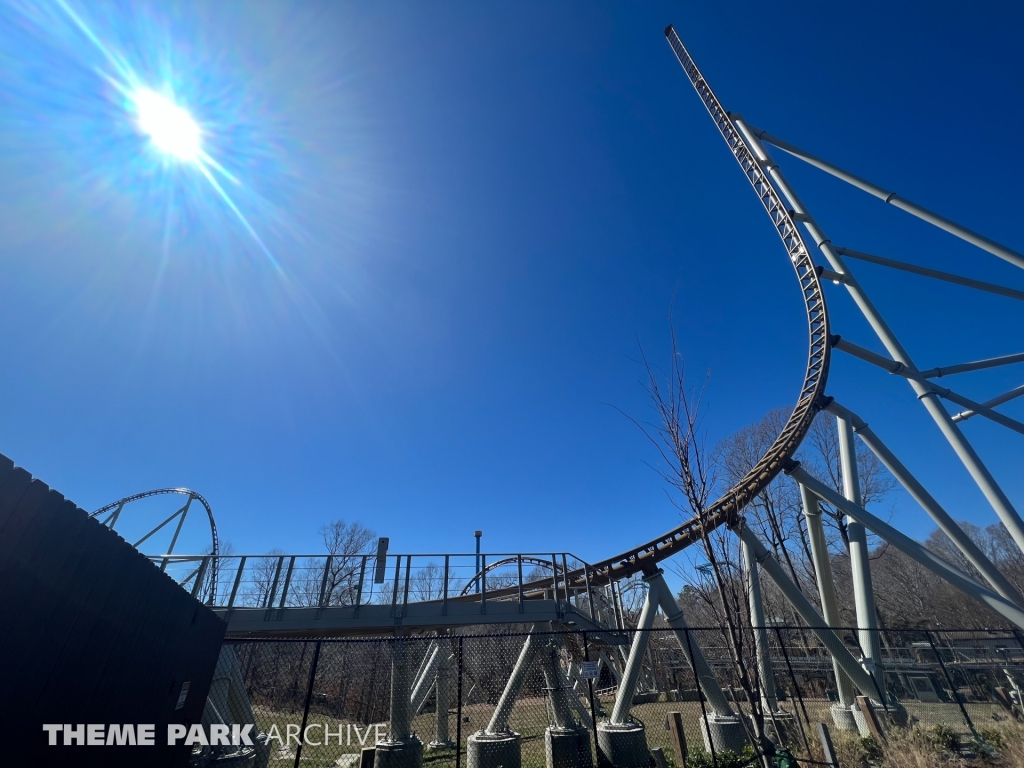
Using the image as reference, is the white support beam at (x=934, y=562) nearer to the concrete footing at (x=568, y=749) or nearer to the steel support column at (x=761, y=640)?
the steel support column at (x=761, y=640)

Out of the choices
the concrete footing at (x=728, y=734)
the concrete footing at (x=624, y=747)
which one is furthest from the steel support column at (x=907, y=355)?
the concrete footing at (x=624, y=747)

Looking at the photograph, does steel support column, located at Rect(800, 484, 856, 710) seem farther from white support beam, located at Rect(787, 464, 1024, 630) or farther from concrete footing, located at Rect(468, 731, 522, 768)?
concrete footing, located at Rect(468, 731, 522, 768)

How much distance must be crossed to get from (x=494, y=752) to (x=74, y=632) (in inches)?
287

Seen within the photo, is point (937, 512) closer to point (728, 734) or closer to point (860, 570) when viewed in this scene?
point (860, 570)

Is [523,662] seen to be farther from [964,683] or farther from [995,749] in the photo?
[964,683]

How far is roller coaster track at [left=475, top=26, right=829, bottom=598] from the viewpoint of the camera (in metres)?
11.6

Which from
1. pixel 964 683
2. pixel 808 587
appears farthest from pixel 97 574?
pixel 808 587

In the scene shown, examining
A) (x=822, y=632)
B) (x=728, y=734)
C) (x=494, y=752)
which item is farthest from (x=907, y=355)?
(x=494, y=752)

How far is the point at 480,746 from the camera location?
845 centimetres

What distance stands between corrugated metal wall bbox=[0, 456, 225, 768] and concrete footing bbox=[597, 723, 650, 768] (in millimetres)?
7273

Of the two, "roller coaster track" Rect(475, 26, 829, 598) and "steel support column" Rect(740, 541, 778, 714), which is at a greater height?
"roller coaster track" Rect(475, 26, 829, 598)

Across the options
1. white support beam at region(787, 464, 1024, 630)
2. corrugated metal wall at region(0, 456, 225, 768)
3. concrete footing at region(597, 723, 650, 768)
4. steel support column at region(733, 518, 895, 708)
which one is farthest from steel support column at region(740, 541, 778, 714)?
corrugated metal wall at region(0, 456, 225, 768)

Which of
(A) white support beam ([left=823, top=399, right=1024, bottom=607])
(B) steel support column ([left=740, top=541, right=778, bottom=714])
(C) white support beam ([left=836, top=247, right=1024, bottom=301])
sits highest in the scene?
(C) white support beam ([left=836, top=247, right=1024, bottom=301])

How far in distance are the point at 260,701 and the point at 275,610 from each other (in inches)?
349
